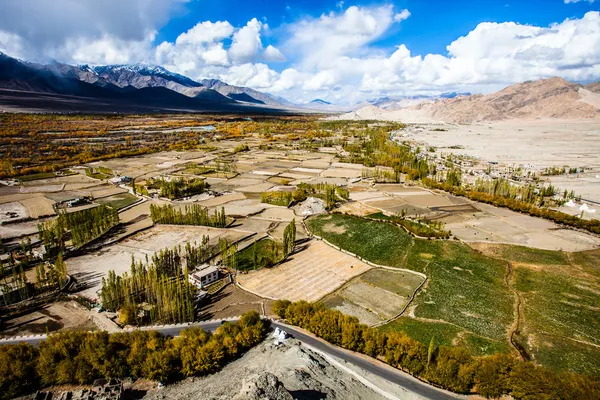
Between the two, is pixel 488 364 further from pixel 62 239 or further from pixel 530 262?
pixel 62 239

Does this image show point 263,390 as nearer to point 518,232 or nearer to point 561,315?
point 561,315

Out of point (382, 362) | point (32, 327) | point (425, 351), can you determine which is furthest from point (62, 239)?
point (425, 351)

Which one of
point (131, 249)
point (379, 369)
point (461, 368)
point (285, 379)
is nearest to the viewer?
point (285, 379)

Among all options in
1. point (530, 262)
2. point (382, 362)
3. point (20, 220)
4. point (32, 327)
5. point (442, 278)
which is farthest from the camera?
point (20, 220)

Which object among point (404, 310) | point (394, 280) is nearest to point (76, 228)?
point (394, 280)

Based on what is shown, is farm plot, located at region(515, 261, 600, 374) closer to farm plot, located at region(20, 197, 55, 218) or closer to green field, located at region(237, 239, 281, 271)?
green field, located at region(237, 239, 281, 271)

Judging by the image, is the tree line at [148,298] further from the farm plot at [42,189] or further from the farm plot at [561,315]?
the farm plot at [42,189]
